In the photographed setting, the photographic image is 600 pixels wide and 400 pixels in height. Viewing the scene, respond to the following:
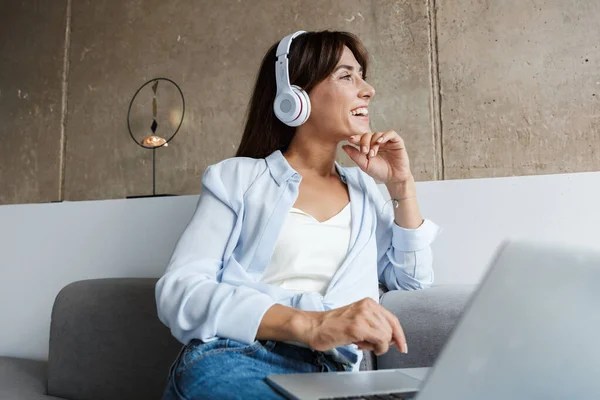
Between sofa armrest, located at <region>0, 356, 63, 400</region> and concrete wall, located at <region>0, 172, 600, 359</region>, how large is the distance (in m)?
0.15

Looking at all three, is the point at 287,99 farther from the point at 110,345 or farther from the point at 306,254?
the point at 110,345

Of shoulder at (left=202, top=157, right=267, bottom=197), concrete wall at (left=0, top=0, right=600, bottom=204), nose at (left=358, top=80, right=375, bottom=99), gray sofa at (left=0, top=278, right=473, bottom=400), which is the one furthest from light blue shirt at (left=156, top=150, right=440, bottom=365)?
concrete wall at (left=0, top=0, right=600, bottom=204)

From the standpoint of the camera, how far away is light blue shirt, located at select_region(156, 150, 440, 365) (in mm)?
1030

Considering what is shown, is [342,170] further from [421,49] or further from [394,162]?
[421,49]

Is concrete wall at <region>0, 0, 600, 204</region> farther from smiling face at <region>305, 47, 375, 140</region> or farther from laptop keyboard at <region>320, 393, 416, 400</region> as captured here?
laptop keyboard at <region>320, 393, 416, 400</region>

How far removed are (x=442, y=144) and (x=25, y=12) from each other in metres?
3.12

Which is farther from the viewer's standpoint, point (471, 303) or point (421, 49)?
point (421, 49)

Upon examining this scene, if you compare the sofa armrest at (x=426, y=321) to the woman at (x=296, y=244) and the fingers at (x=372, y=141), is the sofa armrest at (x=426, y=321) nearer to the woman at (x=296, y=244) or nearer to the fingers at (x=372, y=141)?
the woman at (x=296, y=244)

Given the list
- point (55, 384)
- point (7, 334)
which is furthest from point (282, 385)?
point (7, 334)

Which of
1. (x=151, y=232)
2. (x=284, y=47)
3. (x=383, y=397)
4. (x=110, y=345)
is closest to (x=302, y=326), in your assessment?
(x=383, y=397)

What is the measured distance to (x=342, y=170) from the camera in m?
1.59

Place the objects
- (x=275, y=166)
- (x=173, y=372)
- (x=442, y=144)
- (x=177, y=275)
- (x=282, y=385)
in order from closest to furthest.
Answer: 1. (x=282, y=385)
2. (x=173, y=372)
3. (x=177, y=275)
4. (x=275, y=166)
5. (x=442, y=144)

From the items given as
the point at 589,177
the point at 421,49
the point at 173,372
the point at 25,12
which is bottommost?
the point at 173,372

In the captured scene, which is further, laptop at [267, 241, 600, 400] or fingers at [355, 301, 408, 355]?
fingers at [355, 301, 408, 355]
